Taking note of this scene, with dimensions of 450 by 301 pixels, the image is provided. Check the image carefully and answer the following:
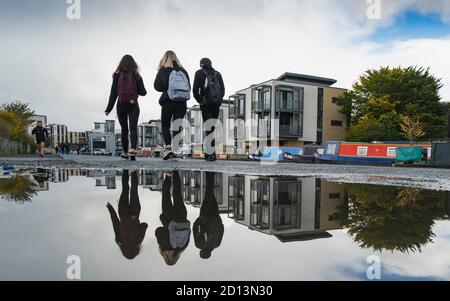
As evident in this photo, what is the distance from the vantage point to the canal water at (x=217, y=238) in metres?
0.72

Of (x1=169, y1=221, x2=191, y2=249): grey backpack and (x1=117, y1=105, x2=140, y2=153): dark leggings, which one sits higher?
(x1=117, y1=105, x2=140, y2=153): dark leggings

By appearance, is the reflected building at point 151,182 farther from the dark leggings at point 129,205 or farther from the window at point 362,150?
the window at point 362,150

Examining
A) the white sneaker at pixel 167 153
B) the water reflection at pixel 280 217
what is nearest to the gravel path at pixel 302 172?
the white sneaker at pixel 167 153

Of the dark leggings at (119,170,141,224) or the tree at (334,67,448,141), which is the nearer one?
the dark leggings at (119,170,141,224)

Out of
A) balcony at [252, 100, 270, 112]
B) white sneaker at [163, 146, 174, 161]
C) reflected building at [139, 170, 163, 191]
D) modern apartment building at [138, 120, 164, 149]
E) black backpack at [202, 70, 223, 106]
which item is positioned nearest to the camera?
reflected building at [139, 170, 163, 191]

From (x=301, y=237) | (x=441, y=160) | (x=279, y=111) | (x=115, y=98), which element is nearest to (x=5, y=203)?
(x=301, y=237)

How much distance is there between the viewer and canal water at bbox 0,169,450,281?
2.37 ft

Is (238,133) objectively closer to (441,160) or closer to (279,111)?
(279,111)

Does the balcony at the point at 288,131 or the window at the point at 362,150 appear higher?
the balcony at the point at 288,131

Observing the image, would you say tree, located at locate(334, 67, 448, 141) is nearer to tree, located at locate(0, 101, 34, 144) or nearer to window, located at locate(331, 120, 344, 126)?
window, located at locate(331, 120, 344, 126)

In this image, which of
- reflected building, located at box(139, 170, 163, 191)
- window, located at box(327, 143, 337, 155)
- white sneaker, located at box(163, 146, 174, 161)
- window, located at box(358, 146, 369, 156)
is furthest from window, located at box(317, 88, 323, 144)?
reflected building, located at box(139, 170, 163, 191)

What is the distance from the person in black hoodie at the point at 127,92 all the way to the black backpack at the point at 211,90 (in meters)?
1.14

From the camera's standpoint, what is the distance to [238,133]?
44.9 m

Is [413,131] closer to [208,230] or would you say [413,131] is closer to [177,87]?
[177,87]
